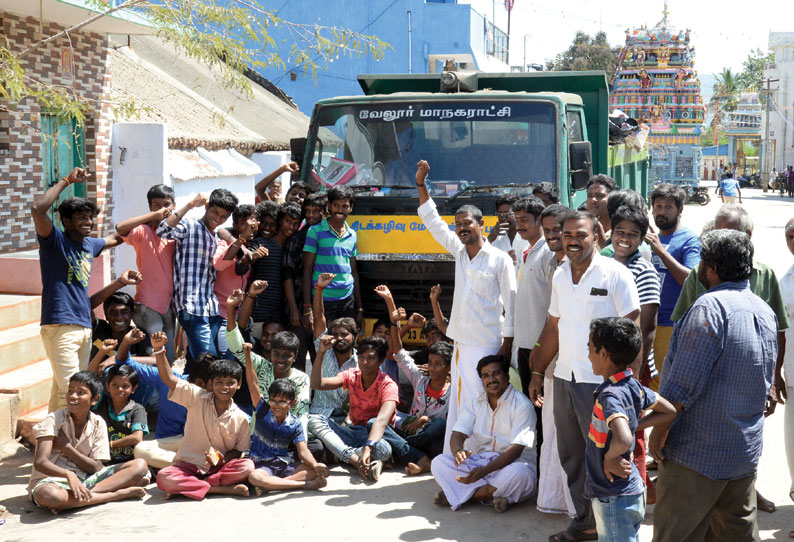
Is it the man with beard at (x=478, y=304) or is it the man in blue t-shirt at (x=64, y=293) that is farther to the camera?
the man in blue t-shirt at (x=64, y=293)

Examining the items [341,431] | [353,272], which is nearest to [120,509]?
[341,431]

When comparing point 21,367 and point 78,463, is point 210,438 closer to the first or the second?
point 78,463

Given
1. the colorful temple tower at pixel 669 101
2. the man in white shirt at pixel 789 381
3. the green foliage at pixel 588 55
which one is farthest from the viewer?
the green foliage at pixel 588 55

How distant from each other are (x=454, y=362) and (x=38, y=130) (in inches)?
235

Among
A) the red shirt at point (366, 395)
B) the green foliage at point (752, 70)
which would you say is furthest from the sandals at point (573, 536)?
the green foliage at point (752, 70)

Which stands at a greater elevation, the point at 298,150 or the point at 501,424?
the point at 298,150

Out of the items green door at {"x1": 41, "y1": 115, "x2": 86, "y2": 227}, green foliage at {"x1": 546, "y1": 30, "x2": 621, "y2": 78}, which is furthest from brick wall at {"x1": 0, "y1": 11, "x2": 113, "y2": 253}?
green foliage at {"x1": 546, "y1": 30, "x2": 621, "y2": 78}

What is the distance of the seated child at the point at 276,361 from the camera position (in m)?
5.86

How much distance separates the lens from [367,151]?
286 inches

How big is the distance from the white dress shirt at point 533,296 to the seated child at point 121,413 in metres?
2.60

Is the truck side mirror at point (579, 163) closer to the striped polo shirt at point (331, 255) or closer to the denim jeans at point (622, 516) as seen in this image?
the striped polo shirt at point (331, 255)

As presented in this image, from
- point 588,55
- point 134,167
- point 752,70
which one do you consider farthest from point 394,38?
point 752,70

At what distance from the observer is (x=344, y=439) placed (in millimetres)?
5988

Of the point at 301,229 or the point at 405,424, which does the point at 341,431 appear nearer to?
the point at 405,424
